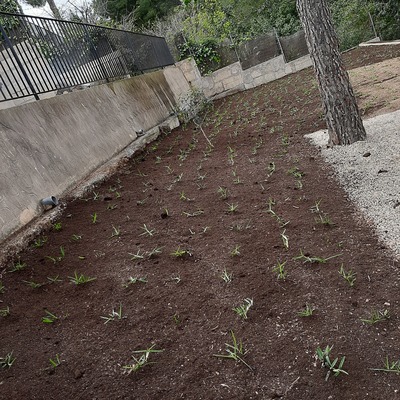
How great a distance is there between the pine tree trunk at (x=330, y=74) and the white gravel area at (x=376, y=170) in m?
0.21

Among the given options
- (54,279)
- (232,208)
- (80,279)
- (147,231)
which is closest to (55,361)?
(80,279)

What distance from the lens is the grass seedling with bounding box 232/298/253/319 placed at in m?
1.98

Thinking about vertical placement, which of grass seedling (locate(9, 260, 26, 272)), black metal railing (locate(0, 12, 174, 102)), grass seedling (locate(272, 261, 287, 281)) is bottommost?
grass seedling (locate(272, 261, 287, 281))

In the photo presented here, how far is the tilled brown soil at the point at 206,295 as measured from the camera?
1.67 metres

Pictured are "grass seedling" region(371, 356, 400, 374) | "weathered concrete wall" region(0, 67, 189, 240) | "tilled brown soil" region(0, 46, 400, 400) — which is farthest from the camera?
"weathered concrete wall" region(0, 67, 189, 240)

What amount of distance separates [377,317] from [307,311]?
0.35 m

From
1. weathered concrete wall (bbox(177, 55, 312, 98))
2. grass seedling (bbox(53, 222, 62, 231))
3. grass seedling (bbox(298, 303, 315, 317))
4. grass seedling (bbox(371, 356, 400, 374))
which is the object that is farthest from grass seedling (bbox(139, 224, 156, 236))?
weathered concrete wall (bbox(177, 55, 312, 98))

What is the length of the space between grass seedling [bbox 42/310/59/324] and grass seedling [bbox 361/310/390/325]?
6.16 ft

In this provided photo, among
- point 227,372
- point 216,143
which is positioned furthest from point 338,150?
point 227,372

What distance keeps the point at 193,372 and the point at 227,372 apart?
17 centimetres

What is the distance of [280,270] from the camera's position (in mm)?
2238

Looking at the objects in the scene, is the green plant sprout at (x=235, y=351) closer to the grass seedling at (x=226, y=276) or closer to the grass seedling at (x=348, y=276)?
the grass seedling at (x=226, y=276)

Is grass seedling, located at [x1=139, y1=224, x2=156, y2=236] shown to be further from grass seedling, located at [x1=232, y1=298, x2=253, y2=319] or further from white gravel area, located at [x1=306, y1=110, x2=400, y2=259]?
white gravel area, located at [x1=306, y1=110, x2=400, y2=259]

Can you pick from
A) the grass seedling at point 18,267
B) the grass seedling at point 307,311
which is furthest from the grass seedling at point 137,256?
the grass seedling at point 307,311
